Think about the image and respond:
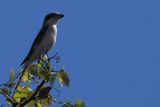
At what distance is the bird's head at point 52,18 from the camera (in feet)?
35.6

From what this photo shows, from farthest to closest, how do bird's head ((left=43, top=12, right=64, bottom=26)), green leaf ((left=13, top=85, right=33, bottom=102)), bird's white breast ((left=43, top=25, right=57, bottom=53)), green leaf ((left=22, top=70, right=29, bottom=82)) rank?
bird's head ((left=43, top=12, right=64, bottom=26)), bird's white breast ((left=43, top=25, right=57, bottom=53)), green leaf ((left=22, top=70, right=29, bottom=82)), green leaf ((left=13, top=85, right=33, bottom=102))

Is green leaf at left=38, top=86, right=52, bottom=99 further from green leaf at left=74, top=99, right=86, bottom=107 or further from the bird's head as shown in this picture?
the bird's head

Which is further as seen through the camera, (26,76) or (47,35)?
(47,35)

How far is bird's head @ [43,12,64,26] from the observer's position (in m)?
10.8

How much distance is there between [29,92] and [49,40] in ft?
19.9

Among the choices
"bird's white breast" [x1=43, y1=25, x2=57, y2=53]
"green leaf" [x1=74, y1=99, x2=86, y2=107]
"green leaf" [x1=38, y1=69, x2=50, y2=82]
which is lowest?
"green leaf" [x1=74, y1=99, x2=86, y2=107]

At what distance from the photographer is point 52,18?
11.1 m

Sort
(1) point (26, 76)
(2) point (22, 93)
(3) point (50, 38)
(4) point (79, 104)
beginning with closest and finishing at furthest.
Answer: (4) point (79, 104), (2) point (22, 93), (1) point (26, 76), (3) point (50, 38)

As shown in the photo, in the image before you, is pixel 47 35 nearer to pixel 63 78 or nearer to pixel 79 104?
pixel 63 78

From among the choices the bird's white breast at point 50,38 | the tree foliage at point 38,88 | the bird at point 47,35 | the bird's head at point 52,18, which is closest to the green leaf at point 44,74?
the tree foliage at point 38,88

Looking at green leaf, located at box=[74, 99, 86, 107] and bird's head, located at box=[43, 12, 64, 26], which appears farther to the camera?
bird's head, located at box=[43, 12, 64, 26]

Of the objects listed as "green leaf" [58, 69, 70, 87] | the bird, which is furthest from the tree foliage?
the bird

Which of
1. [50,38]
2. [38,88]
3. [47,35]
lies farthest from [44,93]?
[47,35]

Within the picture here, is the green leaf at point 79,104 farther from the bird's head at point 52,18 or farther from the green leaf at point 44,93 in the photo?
the bird's head at point 52,18
